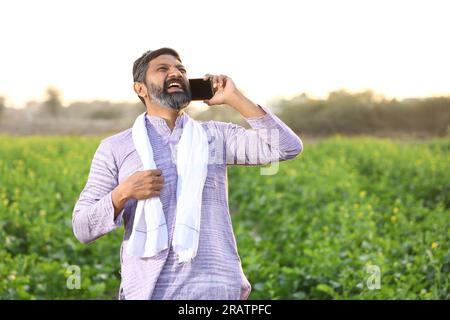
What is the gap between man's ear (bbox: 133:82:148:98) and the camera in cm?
250

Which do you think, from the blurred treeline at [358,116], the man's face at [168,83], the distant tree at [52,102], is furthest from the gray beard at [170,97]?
the distant tree at [52,102]

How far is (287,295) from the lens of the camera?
5.43 metres

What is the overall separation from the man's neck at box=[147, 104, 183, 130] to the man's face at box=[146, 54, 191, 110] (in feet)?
0.13

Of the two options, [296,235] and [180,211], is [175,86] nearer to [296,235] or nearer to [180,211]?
[180,211]

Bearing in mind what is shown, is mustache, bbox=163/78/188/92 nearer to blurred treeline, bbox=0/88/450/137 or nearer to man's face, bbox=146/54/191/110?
man's face, bbox=146/54/191/110

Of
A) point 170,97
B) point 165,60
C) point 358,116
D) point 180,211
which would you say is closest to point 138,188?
point 180,211

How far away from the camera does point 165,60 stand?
8.02 feet

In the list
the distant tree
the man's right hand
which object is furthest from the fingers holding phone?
the distant tree

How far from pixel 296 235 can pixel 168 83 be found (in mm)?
4818

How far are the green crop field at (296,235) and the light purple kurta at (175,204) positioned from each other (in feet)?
7.26

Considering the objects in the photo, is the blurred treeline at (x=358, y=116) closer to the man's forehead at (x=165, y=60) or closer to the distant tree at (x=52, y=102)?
the distant tree at (x=52, y=102)
